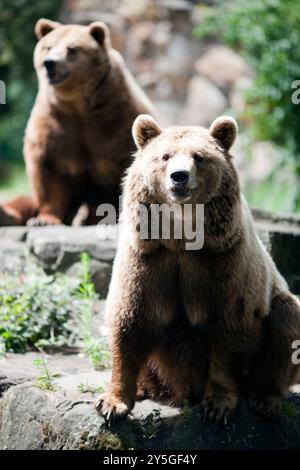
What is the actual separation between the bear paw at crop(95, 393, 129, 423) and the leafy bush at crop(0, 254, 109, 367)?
1572 mm

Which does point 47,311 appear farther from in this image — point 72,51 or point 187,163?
point 72,51

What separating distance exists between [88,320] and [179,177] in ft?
8.97

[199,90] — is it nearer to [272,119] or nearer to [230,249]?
[272,119]

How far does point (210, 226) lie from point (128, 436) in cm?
Result: 147

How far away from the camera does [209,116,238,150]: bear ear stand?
17.3 feet

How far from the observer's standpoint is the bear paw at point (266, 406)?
5.18 meters

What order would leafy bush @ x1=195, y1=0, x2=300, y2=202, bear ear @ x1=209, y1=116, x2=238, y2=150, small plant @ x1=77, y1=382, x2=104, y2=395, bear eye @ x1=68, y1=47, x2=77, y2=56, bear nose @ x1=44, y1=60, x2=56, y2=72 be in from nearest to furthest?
bear ear @ x1=209, y1=116, x2=238, y2=150 < small plant @ x1=77, y1=382, x2=104, y2=395 < bear nose @ x1=44, y1=60, x2=56, y2=72 < bear eye @ x1=68, y1=47, x2=77, y2=56 < leafy bush @ x1=195, y1=0, x2=300, y2=202

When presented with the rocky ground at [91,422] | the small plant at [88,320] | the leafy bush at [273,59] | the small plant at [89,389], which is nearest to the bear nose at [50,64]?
the small plant at [88,320]

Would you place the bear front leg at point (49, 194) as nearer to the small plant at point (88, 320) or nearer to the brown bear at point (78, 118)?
the brown bear at point (78, 118)

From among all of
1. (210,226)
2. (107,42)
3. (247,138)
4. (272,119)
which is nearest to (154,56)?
(247,138)

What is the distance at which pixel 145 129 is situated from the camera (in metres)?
5.37

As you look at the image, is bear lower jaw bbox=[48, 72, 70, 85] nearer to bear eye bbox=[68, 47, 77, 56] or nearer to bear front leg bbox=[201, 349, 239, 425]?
bear eye bbox=[68, 47, 77, 56]

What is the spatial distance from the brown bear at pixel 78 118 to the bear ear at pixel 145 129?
3430mm

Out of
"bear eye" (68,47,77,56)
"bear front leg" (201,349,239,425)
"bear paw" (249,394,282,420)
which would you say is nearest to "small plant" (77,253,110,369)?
"bear front leg" (201,349,239,425)
